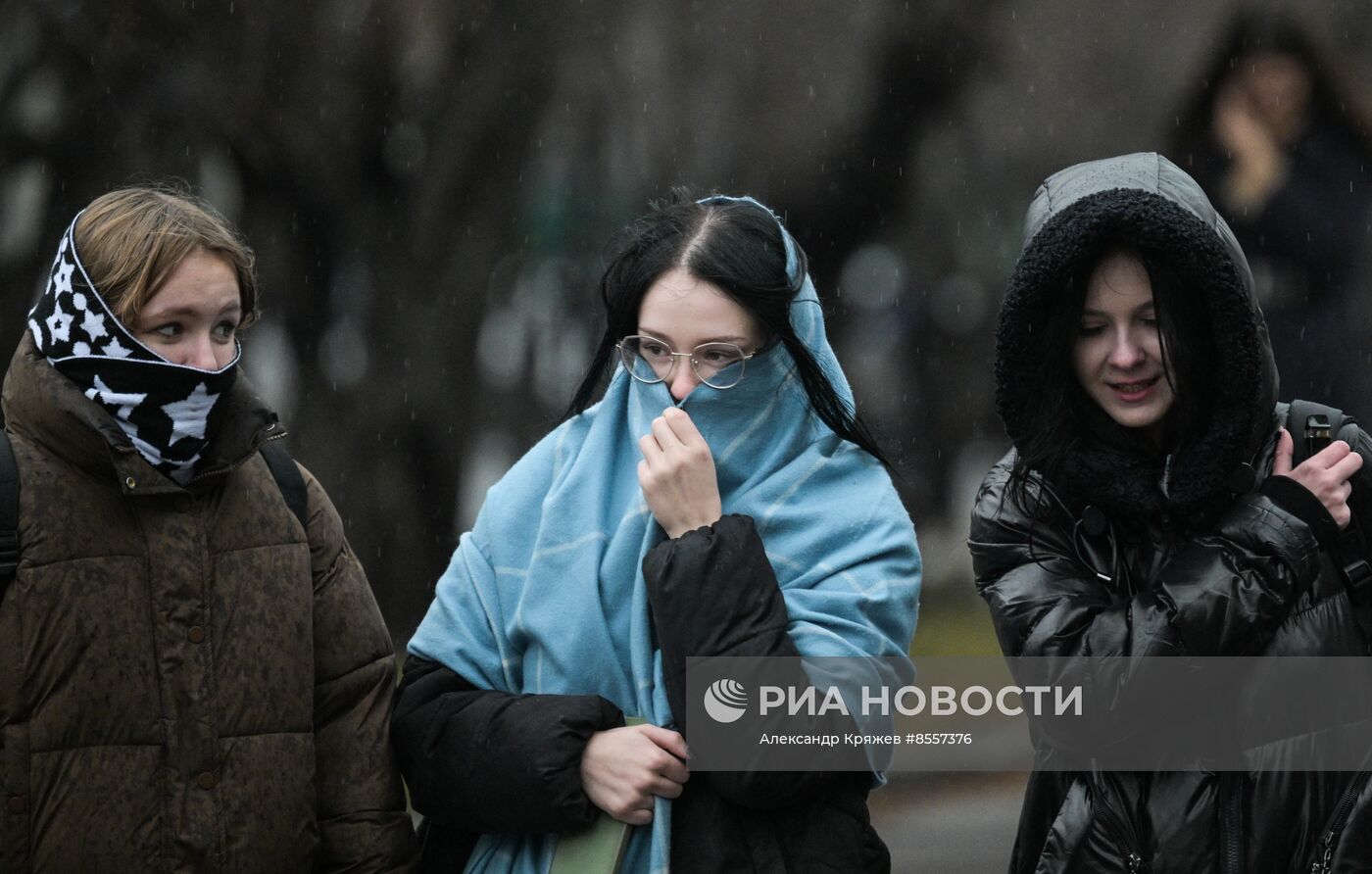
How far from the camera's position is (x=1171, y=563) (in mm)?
2531

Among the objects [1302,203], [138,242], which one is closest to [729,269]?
[138,242]

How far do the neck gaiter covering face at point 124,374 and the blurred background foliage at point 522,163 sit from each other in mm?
4244

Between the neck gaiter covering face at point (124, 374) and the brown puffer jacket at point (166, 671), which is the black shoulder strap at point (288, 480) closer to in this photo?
the brown puffer jacket at point (166, 671)

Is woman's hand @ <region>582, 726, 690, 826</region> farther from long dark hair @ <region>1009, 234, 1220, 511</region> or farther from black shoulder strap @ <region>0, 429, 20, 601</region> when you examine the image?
black shoulder strap @ <region>0, 429, 20, 601</region>

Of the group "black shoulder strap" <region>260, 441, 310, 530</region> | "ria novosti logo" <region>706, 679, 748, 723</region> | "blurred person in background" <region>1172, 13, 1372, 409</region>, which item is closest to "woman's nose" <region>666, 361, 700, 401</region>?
"ria novosti logo" <region>706, 679, 748, 723</region>

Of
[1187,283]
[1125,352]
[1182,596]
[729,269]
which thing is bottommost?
[1182,596]

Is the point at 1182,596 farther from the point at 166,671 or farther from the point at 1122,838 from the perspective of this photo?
the point at 166,671

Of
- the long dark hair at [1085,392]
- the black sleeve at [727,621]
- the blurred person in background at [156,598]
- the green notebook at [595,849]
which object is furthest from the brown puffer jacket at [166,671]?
the long dark hair at [1085,392]

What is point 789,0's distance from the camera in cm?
652

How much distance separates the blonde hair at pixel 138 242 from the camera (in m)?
2.35

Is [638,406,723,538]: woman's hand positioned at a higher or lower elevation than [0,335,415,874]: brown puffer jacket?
higher

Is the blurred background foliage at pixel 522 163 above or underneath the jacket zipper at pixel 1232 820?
above

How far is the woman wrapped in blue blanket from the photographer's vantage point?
7.98ft

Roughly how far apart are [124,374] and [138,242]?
0.19 metres
